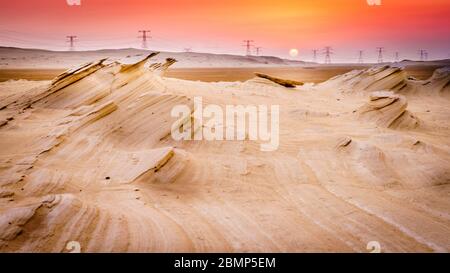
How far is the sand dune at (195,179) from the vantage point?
349 cm

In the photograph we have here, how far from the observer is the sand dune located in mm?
3488

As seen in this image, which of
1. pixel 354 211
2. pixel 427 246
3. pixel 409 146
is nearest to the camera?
pixel 427 246

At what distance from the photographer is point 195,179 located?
5.04 metres

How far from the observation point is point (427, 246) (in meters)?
3.53

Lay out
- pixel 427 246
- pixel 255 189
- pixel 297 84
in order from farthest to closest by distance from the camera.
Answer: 1. pixel 297 84
2. pixel 255 189
3. pixel 427 246

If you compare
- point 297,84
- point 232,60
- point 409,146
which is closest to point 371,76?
point 297,84

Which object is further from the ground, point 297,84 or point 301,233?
point 297,84
